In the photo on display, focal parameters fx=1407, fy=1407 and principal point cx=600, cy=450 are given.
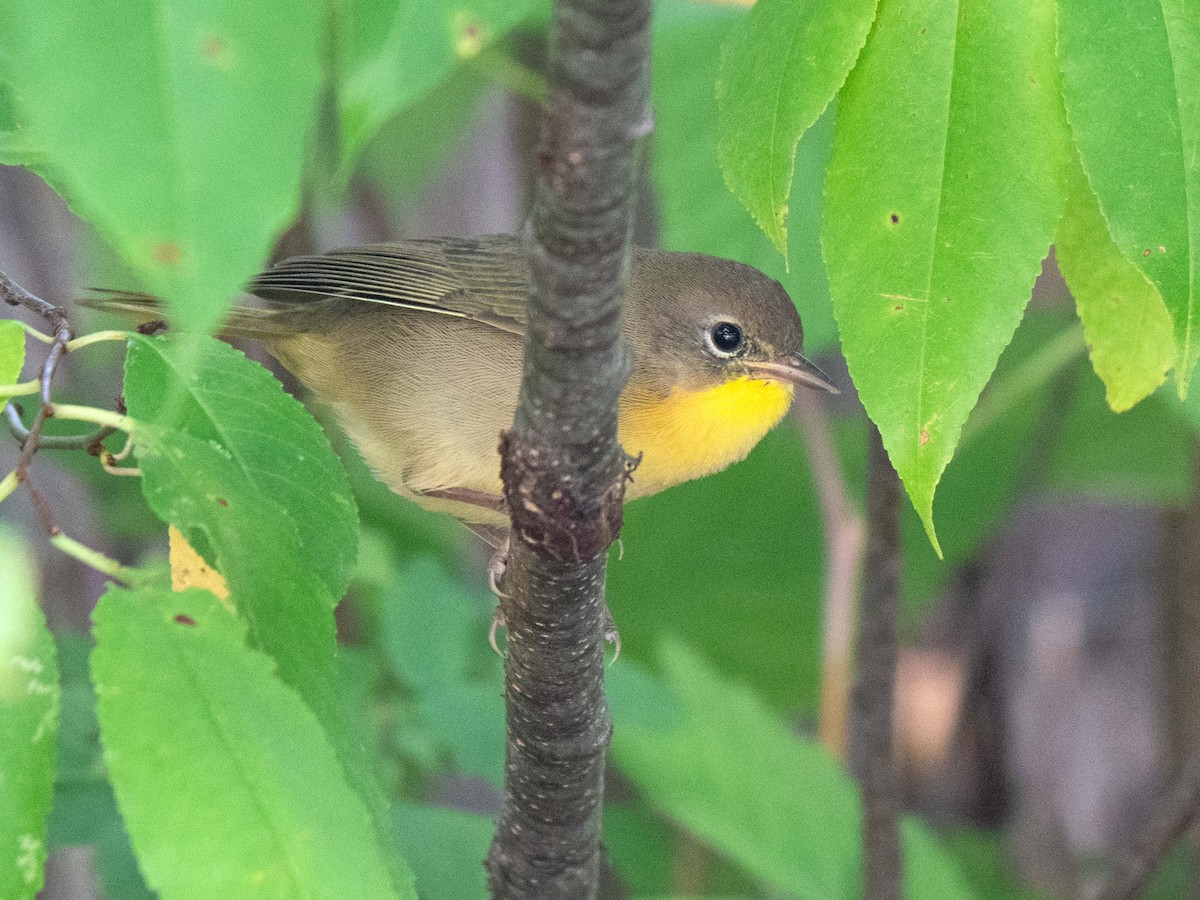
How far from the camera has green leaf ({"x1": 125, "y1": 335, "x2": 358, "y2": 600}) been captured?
5.45 feet

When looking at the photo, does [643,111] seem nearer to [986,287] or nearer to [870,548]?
[986,287]

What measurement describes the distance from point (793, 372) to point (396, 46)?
6.18 feet

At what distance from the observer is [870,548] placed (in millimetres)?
3156

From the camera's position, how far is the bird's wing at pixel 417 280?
125 inches

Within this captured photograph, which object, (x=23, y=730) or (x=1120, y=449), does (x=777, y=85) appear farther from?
(x=1120, y=449)

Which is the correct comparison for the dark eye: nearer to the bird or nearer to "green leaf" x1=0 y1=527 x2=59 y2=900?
the bird

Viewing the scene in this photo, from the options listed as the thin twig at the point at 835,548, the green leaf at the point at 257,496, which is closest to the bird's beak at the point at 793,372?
the thin twig at the point at 835,548

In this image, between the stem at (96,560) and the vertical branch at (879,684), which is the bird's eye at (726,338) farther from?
the stem at (96,560)

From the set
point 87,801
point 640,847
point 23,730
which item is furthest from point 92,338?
point 640,847

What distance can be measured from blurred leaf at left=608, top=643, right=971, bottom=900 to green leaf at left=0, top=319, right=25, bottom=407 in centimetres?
219

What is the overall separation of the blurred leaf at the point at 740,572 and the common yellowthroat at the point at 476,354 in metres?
1.84

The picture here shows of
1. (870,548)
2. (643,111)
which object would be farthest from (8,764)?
(870,548)

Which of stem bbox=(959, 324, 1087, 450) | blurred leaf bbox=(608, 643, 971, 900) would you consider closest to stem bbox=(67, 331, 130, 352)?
blurred leaf bbox=(608, 643, 971, 900)

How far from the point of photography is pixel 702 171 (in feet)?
9.98
